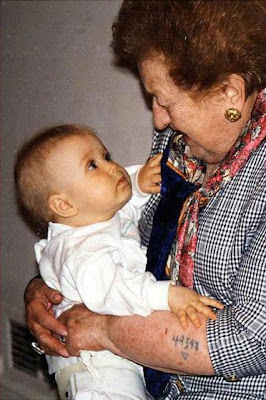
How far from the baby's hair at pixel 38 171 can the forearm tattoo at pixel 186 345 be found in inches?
18.3

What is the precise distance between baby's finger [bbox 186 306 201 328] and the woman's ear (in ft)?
1.48

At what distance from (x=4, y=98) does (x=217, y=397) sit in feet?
5.64

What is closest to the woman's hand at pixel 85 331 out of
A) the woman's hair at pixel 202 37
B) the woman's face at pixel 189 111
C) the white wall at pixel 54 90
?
the woman's face at pixel 189 111

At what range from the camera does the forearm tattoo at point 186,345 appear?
150 centimetres

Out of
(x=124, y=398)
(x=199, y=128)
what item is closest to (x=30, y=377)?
(x=124, y=398)

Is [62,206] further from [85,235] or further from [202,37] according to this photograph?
[202,37]

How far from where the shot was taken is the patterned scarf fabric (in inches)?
62.8

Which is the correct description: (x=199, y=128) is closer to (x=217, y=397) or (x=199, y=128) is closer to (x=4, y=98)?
(x=217, y=397)

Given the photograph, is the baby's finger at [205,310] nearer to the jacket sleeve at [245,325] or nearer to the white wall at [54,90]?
the jacket sleeve at [245,325]

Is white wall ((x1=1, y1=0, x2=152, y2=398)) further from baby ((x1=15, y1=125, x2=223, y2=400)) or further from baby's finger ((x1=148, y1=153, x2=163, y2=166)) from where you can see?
baby ((x1=15, y1=125, x2=223, y2=400))

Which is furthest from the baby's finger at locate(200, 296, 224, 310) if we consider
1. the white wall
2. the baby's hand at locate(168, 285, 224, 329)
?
the white wall

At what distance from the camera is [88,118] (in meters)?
2.58

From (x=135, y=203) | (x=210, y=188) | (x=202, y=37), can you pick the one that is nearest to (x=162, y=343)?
(x=210, y=188)

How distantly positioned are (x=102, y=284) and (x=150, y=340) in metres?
0.17
